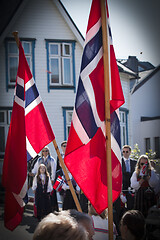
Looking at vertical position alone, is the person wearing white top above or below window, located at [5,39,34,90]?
below

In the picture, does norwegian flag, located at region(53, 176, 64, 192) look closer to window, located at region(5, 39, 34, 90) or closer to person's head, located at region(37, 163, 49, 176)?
person's head, located at region(37, 163, 49, 176)

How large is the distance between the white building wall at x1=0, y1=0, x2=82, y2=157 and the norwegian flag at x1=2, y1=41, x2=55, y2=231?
418 inches

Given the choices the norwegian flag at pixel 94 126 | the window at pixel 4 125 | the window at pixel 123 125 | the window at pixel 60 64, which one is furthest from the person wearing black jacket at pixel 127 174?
the window at pixel 123 125

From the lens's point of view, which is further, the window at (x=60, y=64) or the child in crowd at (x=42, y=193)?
the window at (x=60, y=64)

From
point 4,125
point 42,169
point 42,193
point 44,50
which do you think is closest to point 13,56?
point 44,50

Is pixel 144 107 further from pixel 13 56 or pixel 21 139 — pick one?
pixel 21 139

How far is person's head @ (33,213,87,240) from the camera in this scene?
185cm

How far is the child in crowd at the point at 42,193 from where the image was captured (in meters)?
8.18

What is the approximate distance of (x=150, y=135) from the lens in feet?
86.3

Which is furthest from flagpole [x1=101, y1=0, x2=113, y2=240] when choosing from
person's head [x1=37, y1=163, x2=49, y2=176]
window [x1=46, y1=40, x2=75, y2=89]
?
window [x1=46, y1=40, x2=75, y2=89]

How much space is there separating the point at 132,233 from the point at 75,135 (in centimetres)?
123

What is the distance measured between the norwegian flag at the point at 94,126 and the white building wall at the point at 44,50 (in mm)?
11542

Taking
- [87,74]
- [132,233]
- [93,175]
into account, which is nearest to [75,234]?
[132,233]

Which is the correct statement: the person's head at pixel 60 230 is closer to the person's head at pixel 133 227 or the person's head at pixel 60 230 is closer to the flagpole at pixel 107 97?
the person's head at pixel 133 227
